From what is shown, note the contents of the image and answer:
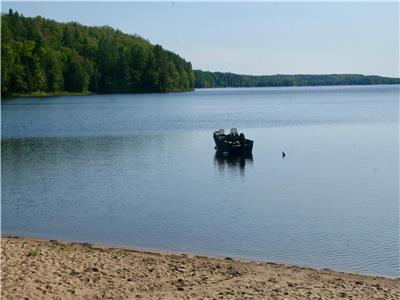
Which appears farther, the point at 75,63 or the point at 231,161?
the point at 75,63

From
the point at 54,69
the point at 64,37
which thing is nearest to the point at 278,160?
the point at 54,69

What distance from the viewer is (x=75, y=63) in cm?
14575

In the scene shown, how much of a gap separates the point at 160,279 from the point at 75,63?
137 metres

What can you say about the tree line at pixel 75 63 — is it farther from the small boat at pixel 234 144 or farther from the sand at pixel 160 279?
the sand at pixel 160 279

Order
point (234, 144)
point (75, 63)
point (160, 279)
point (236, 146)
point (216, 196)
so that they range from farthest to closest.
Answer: point (75, 63) < point (234, 144) < point (236, 146) < point (216, 196) < point (160, 279)

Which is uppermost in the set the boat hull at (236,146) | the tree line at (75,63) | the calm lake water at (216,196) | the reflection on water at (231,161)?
the tree line at (75,63)

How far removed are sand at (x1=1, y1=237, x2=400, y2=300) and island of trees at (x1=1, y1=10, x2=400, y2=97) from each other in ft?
369

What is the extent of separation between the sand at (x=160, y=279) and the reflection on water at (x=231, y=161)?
19240 mm

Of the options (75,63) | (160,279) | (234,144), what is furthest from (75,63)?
(160,279)

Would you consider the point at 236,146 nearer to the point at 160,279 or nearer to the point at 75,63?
the point at 160,279

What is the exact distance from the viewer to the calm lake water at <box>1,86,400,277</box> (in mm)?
19047

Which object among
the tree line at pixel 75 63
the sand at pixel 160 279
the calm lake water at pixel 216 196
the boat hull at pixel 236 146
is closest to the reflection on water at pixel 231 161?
the calm lake water at pixel 216 196

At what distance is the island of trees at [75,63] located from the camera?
431 ft

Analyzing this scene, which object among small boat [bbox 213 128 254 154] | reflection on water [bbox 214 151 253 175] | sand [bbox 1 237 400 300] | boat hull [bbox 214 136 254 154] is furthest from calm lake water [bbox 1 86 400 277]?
sand [bbox 1 237 400 300]
